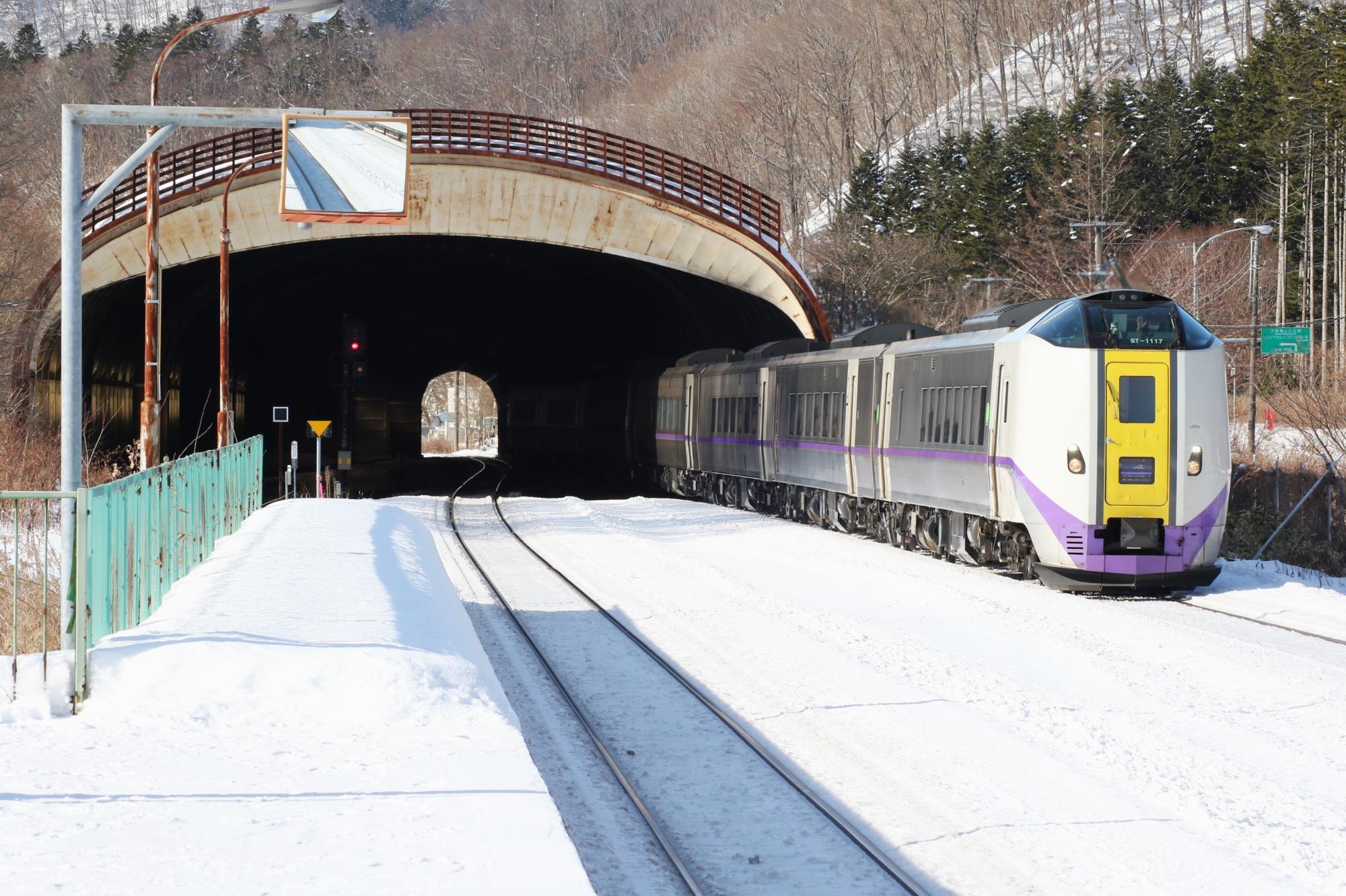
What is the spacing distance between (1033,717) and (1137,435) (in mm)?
7488

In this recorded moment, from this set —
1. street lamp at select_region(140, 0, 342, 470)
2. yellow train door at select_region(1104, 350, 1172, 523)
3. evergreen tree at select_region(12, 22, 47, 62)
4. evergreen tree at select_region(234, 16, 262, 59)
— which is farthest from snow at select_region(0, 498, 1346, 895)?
evergreen tree at select_region(12, 22, 47, 62)

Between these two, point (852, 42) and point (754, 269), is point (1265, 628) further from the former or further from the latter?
point (852, 42)

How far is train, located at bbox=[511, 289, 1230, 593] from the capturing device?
16.7 m

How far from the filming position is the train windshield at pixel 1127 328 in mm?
16922

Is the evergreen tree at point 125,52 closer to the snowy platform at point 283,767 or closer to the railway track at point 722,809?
the snowy platform at point 283,767

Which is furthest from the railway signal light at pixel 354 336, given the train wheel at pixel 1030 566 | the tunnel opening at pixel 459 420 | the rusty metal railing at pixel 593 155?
the tunnel opening at pixel 459 420

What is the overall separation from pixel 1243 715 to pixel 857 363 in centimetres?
1441

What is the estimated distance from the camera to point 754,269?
123ft

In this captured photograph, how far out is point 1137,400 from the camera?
16.8 m

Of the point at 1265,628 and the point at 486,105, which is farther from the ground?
the point at 486,105

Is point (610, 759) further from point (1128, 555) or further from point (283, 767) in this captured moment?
point (1128, 555)

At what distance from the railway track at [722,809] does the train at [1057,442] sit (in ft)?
22.4

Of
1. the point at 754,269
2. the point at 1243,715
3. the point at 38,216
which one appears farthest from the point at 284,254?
the point at 1243,715

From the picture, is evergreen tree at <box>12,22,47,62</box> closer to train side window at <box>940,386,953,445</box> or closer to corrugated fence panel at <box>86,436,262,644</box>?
corrugated fence panel at <box>86,436,262,644</box>
